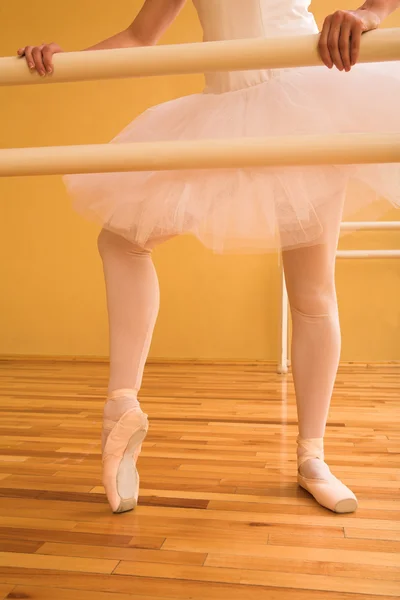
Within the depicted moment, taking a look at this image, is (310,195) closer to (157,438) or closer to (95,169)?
(95,169)

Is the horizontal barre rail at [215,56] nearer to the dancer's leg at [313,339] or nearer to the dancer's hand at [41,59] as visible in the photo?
the dancer's hand at [41,59]

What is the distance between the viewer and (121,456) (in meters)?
1.09

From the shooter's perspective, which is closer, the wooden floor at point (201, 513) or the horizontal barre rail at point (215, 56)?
the horizontal barre rail at point (215, 56)

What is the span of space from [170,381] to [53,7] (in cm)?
228

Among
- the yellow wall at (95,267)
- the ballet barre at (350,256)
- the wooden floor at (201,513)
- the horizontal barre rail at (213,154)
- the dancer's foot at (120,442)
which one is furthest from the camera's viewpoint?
the yellow wall at (95,267)

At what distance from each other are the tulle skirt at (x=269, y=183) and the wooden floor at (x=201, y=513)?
17.5 inches

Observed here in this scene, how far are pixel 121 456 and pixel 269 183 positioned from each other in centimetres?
51

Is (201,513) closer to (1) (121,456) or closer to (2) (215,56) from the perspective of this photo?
(1) (121,456)

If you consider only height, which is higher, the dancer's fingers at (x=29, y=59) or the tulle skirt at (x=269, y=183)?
the dancer's fingers at (x=29, y=59)

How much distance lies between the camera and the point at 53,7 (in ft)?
12.0

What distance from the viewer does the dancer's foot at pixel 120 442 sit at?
3.52ft

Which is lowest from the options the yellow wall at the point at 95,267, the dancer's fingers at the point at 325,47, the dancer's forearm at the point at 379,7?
the yellow wall at the point at 95,267

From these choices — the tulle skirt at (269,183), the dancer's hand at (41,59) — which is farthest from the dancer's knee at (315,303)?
the dancer's hand at (41,59)

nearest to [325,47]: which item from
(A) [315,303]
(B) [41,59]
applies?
(B) [41,59]
